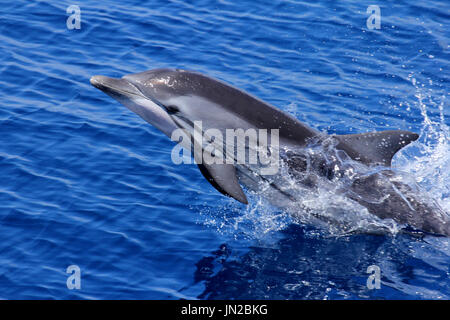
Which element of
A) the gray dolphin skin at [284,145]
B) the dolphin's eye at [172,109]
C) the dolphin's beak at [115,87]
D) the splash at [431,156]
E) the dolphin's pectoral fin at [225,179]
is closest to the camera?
the dolphin's pectoral fin at [225,179]

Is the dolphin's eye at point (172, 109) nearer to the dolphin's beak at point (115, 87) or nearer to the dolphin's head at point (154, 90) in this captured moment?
the dolphin's head at point (154, 90)

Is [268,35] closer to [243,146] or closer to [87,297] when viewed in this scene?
[243,146]

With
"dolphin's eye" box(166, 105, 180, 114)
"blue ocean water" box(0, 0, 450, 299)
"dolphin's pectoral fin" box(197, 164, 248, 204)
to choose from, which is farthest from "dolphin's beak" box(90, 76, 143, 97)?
Result: "blue ocean water" box(0, 0, 450, 299)

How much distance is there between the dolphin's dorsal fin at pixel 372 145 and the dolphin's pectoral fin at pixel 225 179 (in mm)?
1468

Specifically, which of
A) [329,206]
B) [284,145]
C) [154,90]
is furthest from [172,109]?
[329,206]

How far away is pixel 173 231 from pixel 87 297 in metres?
1.84

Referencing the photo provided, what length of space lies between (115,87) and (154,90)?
0.55 metres

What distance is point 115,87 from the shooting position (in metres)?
9.41

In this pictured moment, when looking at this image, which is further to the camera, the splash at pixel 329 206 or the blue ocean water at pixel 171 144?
the splash at pixel 329 206

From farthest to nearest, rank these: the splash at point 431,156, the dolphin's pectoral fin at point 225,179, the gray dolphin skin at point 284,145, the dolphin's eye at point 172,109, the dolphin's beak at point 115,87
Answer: the splash at point 431,156, the dolphin's beak at point 115,87, the dolphin's eye at point 172,109, the gray dolphin skin at point 284,145, the dolphin's pectoral fin at point 225,179

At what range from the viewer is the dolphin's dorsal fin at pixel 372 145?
30.9 feet

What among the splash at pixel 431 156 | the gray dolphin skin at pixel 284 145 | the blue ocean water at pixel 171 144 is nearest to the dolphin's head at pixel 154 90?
the gray dolphin skin at pixel 284 145

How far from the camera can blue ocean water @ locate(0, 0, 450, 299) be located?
355 inches

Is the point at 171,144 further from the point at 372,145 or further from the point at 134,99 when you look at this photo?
the point at 372,145
